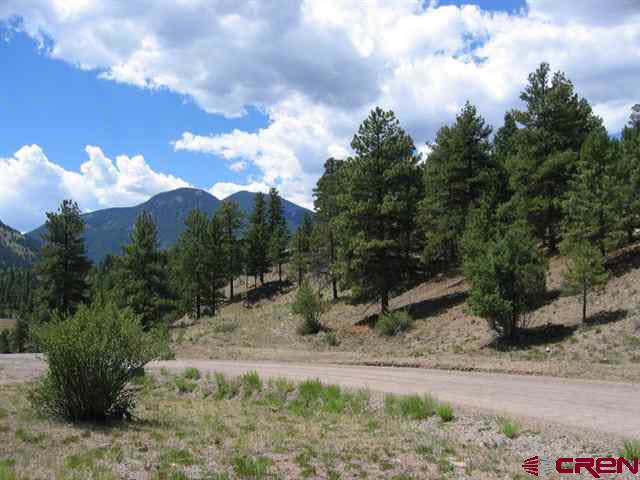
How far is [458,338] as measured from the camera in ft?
82.9

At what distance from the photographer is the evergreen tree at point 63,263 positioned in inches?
1566

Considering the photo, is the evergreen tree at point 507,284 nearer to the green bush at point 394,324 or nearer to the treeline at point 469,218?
the treeline at point 469,218

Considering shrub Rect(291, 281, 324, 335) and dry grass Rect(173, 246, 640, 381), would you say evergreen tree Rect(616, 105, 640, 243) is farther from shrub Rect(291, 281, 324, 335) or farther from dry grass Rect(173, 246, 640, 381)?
shrub Rect(291, 281, 324, 335)

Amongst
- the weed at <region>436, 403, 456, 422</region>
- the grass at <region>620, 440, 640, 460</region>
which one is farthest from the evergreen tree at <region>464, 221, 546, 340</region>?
the grass at <region>620, 440, 640, 460</region>

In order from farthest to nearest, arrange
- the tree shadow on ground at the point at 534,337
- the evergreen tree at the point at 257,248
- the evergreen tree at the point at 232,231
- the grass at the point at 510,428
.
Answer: the evergreen tree at the point at 257,248 → the evergreen tree at the point at 232,231 → the tree shadow on ground at the point at 534,337 → the grass at the point at 510,428

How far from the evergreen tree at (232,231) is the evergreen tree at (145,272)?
54.6ft

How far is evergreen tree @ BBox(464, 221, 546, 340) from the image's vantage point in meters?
22.1

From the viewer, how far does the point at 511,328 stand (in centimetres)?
2270

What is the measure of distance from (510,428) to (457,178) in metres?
31.3

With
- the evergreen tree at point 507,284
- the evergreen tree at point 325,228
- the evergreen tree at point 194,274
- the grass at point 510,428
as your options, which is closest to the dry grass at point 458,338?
the evergreen tree at point 507,284

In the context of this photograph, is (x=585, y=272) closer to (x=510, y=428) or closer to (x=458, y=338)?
(x=458, y=338)

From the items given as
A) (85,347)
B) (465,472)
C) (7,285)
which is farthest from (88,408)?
(7,285)

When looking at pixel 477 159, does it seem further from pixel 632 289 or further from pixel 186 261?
pixel 186 261

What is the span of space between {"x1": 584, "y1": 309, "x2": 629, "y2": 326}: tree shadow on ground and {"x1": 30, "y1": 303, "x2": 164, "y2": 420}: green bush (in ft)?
61.6
